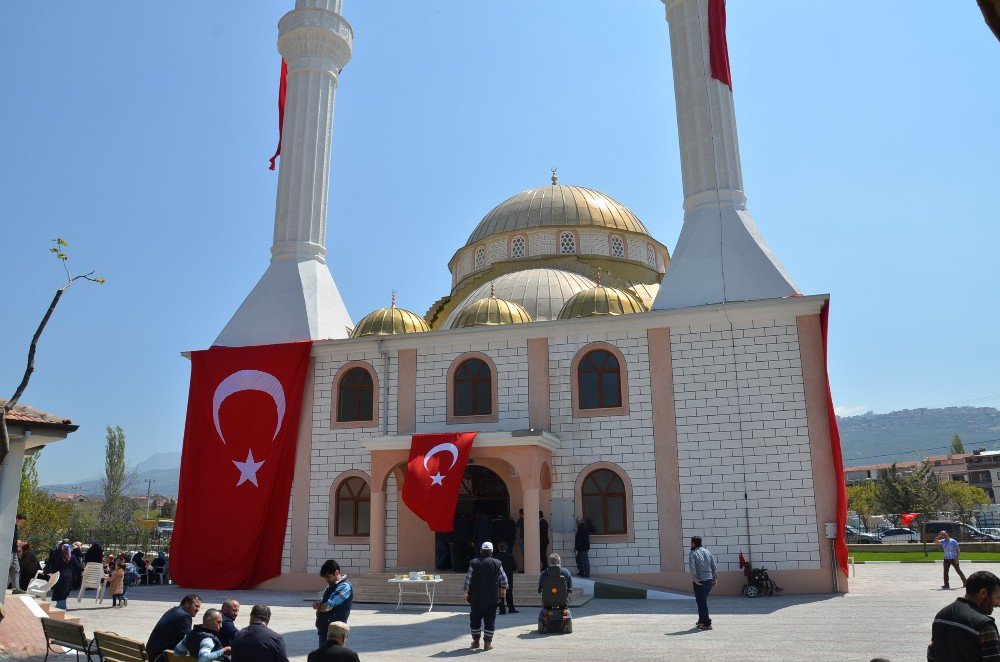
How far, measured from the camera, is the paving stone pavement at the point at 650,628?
328 inches

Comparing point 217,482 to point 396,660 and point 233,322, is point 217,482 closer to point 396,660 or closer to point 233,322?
point 233,322

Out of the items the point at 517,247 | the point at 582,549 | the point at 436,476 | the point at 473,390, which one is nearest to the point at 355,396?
the point at 473,390

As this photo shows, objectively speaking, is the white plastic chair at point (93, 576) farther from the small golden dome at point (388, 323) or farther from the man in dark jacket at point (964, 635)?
the man in dark jacket at point (964, 635)

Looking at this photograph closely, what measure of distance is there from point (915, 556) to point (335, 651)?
89.3ft

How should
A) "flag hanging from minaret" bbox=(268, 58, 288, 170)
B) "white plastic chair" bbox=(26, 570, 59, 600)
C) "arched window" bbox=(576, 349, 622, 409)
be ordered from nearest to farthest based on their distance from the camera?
"white plastic chair" bbox=(26, 570, 59, 600) → "arched window" bbox=(576, 349, 622, 409) → "flag hanging from minaret" bbox=(268, 58, 288, 170)

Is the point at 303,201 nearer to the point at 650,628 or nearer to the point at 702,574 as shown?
the point at 650,628

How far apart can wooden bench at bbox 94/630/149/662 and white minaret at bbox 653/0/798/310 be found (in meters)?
12.2

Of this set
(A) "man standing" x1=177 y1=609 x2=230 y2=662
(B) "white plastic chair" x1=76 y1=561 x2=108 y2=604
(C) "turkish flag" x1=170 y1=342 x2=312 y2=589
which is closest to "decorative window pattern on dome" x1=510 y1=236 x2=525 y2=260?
(C) "turkish flag" x1=170 y1=342 x2=312 y2=589

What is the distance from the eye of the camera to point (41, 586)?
430 inches

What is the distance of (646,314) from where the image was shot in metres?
15.9

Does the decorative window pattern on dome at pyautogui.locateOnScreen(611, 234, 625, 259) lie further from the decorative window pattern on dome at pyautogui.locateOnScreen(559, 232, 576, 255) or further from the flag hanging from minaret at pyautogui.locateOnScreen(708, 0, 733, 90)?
the flag hanging from minaret at pyautogui.locateOnScreen(708, 0, 733, 90)

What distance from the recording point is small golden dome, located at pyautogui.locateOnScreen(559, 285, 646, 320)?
55.1 feet

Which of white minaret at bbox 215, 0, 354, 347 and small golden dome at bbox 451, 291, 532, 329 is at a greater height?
white minaret at bbox 215, 0, 354, 347

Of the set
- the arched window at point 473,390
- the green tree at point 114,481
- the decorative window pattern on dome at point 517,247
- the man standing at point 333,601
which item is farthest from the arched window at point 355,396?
the green tree at point 114,481
